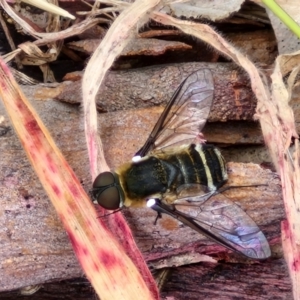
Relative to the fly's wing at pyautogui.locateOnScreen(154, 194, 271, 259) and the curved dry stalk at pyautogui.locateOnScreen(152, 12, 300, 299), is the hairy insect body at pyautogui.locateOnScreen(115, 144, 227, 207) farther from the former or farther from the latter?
the curved dry stalk at pyautogui.locateOnScreen(152, 12, 300, 299)

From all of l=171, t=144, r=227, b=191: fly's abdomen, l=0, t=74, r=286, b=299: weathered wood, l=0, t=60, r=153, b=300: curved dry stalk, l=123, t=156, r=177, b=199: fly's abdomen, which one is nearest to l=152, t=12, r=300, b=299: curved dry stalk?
l=0, t=74, r=286, b=299: weathered wood

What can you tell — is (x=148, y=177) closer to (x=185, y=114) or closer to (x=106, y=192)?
(x=106, y=192)

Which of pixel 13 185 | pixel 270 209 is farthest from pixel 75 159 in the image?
pixel 270 209

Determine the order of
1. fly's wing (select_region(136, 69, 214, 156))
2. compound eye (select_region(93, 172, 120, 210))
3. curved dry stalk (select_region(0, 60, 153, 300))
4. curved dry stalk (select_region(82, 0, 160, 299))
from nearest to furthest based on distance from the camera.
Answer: curved dry stalk (select_region(0, 60, 153, 300)) < compound eye (select_region(93, 172, 120, 210)) < curved dry stalk (select_region(82, 0, 160, 299)) < fly's wing (select_region(136, 69, 214, 156))

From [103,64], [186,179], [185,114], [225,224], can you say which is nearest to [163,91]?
[185,114]

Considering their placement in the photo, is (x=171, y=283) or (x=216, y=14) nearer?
(x=171, y=283)

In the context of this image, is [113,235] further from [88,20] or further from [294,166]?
[88,20]

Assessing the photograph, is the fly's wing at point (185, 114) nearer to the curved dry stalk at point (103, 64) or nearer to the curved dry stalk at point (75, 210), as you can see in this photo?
the curved dry stalk at point (103, 64)
